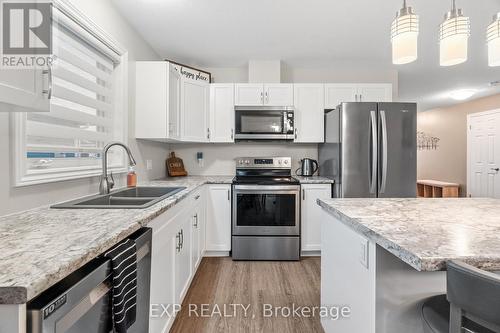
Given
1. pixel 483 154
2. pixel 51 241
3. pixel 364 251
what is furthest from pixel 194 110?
pixel 483 154

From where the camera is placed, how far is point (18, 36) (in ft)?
3.24

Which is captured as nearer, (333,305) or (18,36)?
(18,36)

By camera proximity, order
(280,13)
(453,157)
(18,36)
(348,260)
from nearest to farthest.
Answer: (18,36), (348,260), (280,13), (453,157)

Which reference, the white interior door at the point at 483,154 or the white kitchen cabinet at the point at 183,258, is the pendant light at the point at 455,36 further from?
the white interior door at the point at 483,154

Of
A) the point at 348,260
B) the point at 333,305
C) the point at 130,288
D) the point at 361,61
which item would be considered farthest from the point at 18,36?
the point at 361,61

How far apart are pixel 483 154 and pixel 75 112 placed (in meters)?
7.35

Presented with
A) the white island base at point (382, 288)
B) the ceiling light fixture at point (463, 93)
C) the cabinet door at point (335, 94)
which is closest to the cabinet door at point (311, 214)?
the cabinet door at point (335, 94)

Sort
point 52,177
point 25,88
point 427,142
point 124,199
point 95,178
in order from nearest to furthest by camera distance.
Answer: point 25,88 < point 52,177 < point 124,199 < point 95,178 < point 427,142

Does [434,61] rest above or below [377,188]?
above

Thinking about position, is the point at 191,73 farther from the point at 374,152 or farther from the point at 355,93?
the point at 374,152

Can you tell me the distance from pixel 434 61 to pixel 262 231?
3229 millimetres

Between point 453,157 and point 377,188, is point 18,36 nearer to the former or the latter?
point 377,188

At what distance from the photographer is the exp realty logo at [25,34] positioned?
0.91 meters

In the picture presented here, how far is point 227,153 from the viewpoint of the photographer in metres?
3.79
